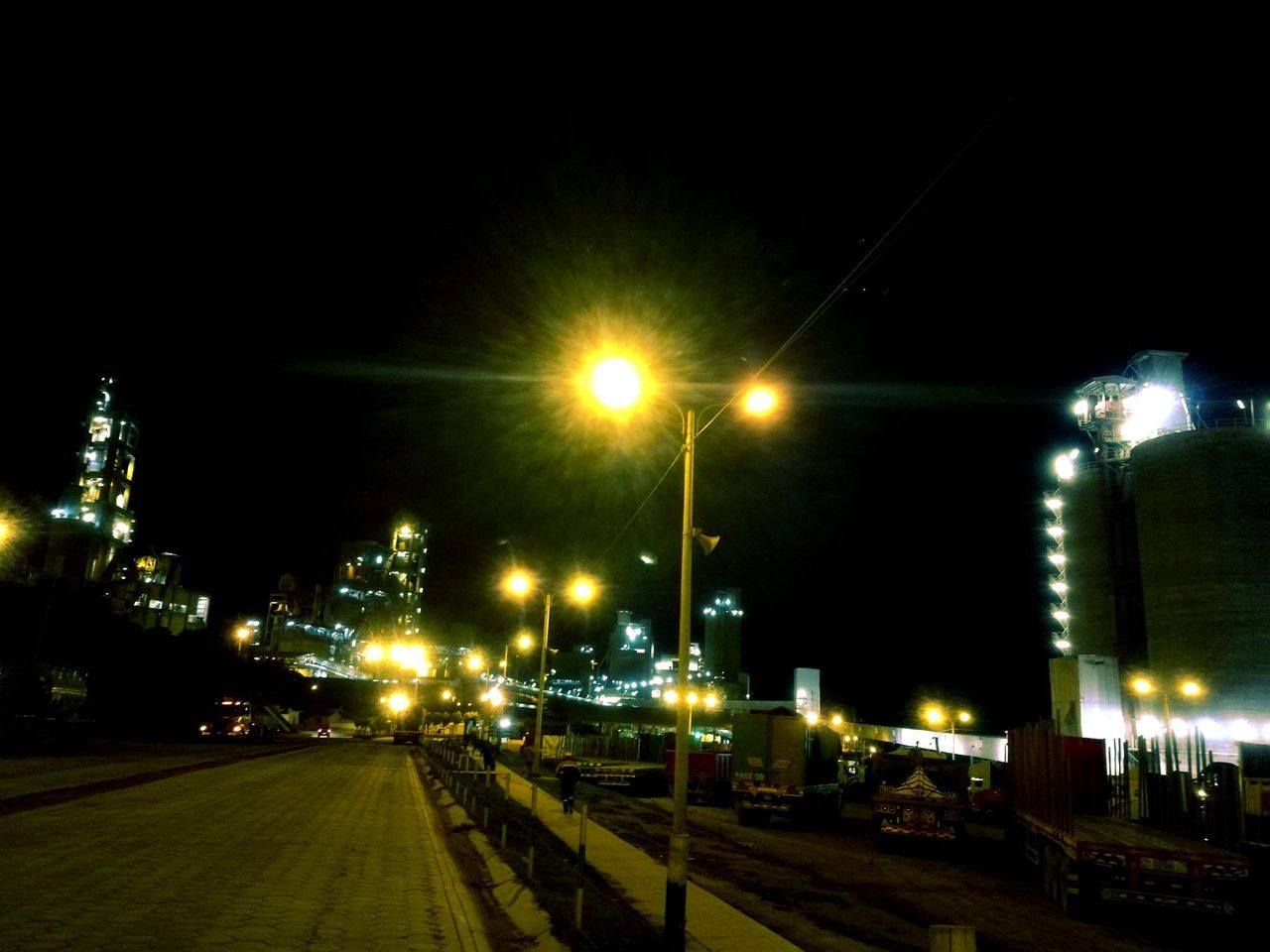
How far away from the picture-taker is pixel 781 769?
26953mm

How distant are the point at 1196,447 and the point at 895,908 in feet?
216

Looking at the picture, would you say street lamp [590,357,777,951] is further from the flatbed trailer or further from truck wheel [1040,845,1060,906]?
truck wheel [1040,845,1060,906]

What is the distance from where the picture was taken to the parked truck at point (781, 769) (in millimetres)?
26422

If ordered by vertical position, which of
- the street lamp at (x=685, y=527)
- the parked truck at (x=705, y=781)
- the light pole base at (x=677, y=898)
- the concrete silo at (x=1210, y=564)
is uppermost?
the concrete silo at (x=1210, y=564)

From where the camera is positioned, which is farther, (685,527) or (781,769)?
(781,769)

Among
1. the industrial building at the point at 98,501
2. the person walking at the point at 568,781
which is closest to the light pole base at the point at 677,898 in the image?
the person walking at the point at 568,781

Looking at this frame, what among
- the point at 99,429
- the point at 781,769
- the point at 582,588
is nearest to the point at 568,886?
the point at 582,588

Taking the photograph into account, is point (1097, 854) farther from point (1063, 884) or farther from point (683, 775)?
point (683, 775)

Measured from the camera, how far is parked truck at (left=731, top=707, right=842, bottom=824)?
26.4 metres

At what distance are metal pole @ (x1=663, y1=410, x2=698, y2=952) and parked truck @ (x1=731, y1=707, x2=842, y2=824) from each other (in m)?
16.1

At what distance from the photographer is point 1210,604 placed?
202 ft

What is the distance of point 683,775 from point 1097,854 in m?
7.15

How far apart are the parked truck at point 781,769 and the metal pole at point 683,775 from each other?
16139 mm

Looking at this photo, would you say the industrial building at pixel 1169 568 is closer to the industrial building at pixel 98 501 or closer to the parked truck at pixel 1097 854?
the parked truck at pixel 1097 854
